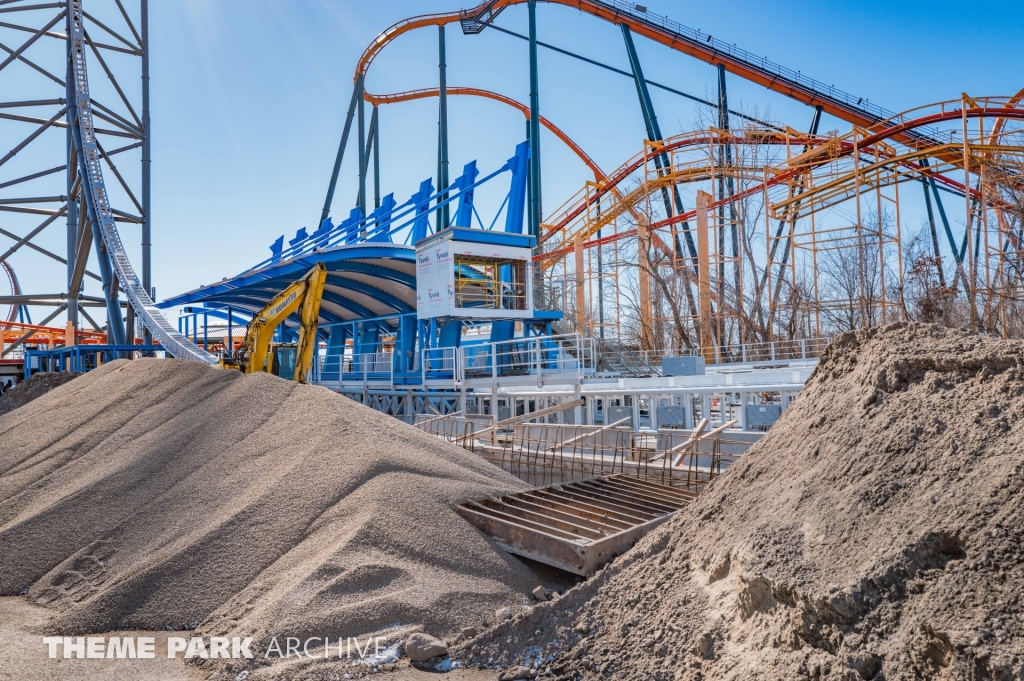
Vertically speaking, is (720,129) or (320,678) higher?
(720,129)

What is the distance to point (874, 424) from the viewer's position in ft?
14.6

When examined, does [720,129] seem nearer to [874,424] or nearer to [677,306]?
[677,306]

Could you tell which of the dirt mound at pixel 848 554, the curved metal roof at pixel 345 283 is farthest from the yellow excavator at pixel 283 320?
the dirt mound at pixel 848 554

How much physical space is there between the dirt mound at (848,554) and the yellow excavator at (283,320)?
8801 mm

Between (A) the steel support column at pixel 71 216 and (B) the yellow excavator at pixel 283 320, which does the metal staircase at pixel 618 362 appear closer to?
(B) the yellow excavator at pixel 283 320

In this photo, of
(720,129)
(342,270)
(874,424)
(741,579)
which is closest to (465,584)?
(741,579)

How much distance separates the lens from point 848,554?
3676mm

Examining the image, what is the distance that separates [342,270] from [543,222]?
1342cm

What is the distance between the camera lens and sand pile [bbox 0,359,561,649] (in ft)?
19.4

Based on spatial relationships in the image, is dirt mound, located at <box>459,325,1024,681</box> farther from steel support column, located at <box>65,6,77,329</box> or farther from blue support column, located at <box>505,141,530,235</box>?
steel support column, located at <box>65,6,77,329</box>

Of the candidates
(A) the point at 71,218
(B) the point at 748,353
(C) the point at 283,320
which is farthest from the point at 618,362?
(A) the point at 71,218

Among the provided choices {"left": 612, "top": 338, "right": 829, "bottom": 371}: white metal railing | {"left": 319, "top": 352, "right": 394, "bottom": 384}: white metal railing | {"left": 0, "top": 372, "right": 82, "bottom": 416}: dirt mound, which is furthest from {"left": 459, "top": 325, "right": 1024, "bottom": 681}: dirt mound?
{"left": 0, "top": 372, "right": 82, "bottom": 416}: dirt mound

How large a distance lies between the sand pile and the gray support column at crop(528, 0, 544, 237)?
16.5 meters

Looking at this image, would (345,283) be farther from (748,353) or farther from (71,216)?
(748,353)
